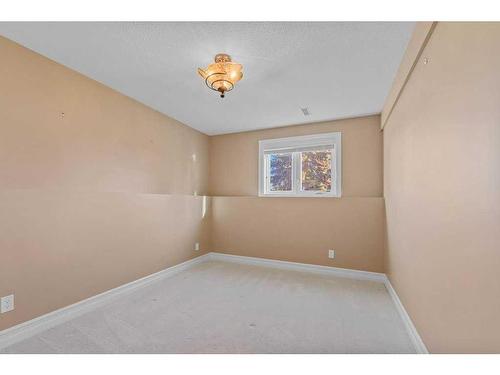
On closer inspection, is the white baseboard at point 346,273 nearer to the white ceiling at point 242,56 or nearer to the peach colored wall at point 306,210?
the peach colored wall at point 306,210

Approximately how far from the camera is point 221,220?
13.9 feet

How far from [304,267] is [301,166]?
1646 millimetres

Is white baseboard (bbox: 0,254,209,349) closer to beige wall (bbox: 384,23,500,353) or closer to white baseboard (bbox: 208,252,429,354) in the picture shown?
white baseboard (bbox: 208,252,429,354)

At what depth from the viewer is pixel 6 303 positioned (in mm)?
1763

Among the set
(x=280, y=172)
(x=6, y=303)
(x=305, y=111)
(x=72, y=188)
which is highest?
(x=305, y=111)

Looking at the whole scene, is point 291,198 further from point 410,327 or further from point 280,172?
point 410,327

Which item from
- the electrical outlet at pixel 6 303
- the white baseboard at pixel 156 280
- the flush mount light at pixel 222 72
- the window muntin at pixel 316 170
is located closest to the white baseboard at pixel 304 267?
the white baseboard at pixel 156 280

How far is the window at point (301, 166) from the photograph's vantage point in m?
3.67

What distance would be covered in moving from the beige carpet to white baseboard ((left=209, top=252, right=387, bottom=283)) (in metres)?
0.14

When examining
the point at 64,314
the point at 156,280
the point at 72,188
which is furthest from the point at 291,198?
the point at 64,314

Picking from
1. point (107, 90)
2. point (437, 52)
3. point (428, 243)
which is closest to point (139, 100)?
point (107, 90)

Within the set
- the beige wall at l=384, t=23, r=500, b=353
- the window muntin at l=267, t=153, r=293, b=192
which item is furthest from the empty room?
the window muntin at l=267, t=153, r=293, b=192

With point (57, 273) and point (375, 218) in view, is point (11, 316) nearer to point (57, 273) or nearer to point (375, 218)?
point (57, 273)
